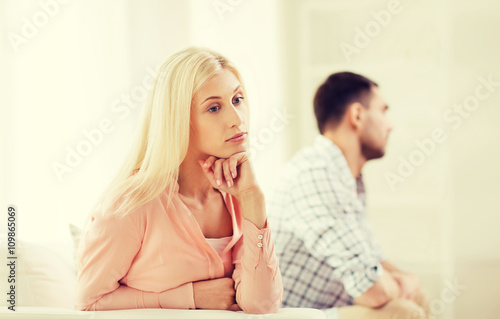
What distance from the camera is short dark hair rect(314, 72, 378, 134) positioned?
2402 mm

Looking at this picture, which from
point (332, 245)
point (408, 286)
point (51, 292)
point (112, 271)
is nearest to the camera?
point (112, 271)

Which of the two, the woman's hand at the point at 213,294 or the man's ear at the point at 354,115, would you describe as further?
the man's ear at the point at 354,115

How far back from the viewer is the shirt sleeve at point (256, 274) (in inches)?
50.3

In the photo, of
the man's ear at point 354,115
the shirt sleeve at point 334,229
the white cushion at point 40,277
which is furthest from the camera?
the man's ear at point 354,115

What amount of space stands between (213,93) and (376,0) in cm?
Result: 217

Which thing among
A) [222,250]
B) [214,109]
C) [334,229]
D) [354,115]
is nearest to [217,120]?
[214,109]

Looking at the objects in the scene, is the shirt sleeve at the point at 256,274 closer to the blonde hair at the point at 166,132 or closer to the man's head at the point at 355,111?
the blonde hair at the point at 166,132

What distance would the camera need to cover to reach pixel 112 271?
4.16 feet

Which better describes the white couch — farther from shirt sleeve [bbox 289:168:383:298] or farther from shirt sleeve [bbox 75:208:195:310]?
shirt sleeve [bbox 289:168:383:298]

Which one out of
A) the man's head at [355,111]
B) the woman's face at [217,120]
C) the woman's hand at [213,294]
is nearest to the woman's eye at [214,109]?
the woman's face at [217,120]

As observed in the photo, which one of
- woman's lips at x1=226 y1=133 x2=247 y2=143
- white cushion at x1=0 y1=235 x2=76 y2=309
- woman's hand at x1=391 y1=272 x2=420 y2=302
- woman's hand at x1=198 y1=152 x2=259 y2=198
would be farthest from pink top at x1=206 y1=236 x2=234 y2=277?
woman's hand at x1=391 y1=272 x2=420 y2=302

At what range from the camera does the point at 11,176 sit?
7.50ft

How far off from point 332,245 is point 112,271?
3.07ft

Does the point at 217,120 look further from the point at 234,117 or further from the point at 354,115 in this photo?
the point at 354,115
